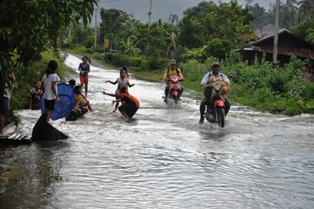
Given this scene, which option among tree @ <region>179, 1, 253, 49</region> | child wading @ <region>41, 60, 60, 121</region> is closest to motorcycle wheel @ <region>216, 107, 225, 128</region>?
child wading @ <region>41, 60, 60, 121</region>

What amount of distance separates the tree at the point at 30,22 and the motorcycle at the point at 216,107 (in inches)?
278

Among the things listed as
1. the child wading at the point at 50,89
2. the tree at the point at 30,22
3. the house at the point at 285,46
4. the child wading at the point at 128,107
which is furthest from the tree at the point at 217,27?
the tree at the point at 30,22

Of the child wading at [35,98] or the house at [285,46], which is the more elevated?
the house at [285,46]

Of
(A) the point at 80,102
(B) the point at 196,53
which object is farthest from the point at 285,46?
(A) the point at 80,102

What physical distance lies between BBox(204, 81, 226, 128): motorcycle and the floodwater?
0.22 metres

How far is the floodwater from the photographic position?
6734 mm

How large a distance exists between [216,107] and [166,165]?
4879 mm

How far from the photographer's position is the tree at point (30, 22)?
18.9 ft

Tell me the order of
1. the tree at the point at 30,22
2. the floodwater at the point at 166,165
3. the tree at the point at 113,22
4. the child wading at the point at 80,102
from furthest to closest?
the tree at the point at 113,22
the child wading at the point at 80,102
the floodwater at the point at 166,165
the tree at the point at 30,22

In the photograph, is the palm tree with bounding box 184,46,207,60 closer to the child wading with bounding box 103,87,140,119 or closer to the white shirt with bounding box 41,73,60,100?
the child wading with bounding box 103,87,140,119

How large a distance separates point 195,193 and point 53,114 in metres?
5.67

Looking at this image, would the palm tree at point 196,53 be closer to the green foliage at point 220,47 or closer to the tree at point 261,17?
the green foliage at point 220,47

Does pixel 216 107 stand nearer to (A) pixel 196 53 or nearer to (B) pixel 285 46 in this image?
(B) pixel 285 46

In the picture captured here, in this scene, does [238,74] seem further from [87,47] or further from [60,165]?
A: [87,47]
